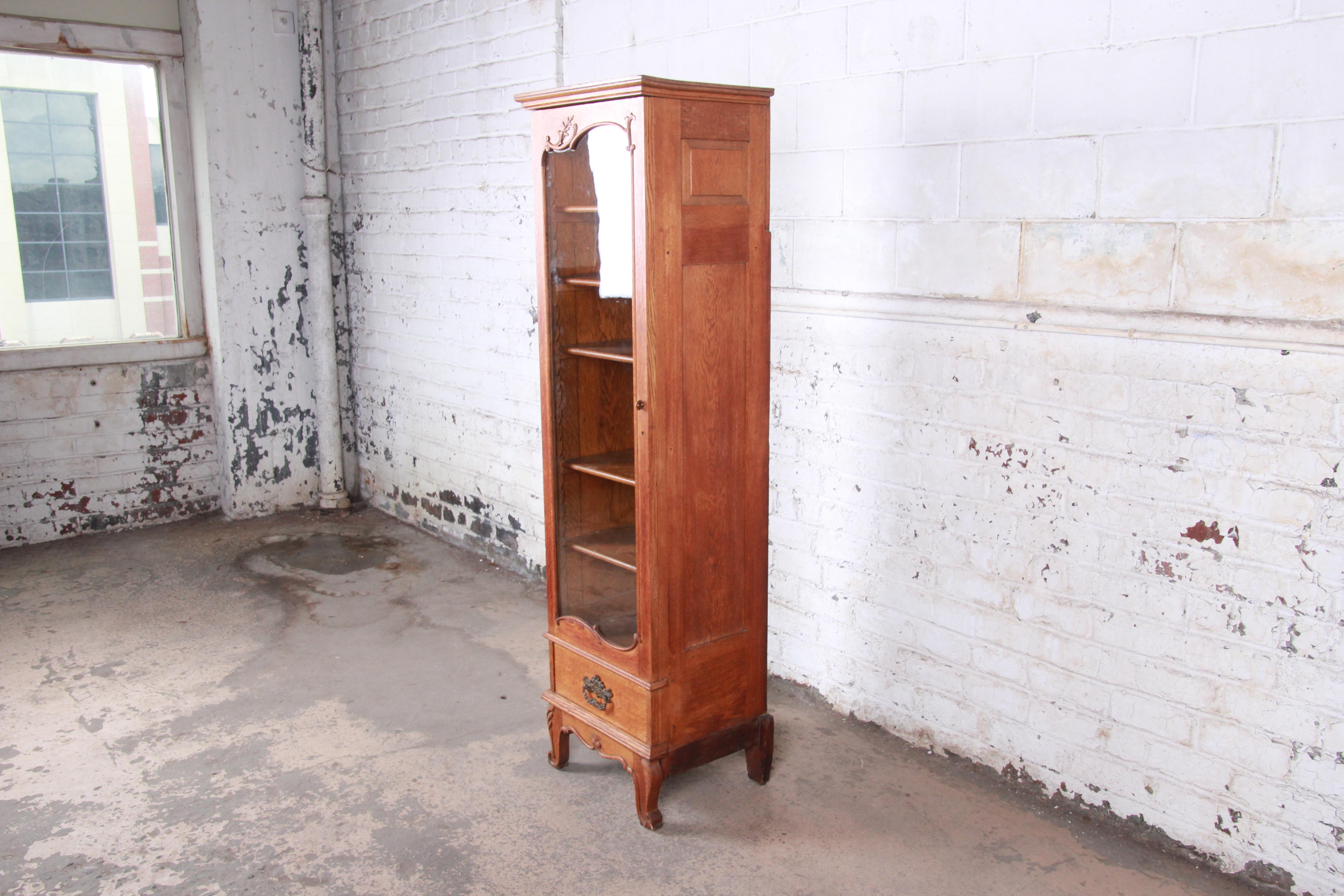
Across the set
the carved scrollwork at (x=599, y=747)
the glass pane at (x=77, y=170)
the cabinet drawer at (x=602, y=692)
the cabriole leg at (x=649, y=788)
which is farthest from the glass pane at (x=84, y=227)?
the cabriole leg at (x=649, y=788)

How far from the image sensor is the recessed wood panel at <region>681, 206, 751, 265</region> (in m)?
2.44

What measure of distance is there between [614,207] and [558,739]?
1.50 metres

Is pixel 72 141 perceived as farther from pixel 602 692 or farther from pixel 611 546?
pixel 602 692

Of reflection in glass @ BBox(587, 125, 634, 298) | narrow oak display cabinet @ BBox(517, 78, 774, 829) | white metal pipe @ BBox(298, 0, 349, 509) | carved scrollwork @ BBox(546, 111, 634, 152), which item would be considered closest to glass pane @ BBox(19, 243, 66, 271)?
white metal pipe @ BBox(298, 0, 349, 509)

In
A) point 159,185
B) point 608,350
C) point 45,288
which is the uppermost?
point 159,185

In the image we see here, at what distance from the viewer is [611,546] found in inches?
110

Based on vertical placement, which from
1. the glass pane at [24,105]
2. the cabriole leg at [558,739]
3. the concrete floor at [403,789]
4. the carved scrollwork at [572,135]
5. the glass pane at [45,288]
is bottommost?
the concrete floor at [403,789]

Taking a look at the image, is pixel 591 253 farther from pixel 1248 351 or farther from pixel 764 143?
pixel 1248 351

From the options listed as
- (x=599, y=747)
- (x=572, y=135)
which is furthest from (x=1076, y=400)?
(x=599, y=747)

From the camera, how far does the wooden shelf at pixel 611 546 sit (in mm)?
2713

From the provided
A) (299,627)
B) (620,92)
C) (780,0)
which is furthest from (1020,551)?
(299,627)

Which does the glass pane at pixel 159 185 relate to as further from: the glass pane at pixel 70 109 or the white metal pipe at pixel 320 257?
the white metal pipe at pixel 320 257

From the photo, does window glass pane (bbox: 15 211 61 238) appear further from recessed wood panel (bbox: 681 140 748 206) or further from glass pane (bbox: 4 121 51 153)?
recessed wood panel (bbox: 681 140 748 206)

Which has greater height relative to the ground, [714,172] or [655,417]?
[714,172]
